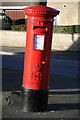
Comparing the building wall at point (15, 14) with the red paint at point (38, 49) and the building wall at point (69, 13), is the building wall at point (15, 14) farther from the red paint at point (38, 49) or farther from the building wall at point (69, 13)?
the red paint at point (38, 49)

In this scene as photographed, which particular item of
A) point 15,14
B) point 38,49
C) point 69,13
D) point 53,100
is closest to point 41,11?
point 38,49

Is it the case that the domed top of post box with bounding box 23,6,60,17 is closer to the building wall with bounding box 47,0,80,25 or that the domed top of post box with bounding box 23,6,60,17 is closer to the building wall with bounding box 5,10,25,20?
the building wall with bounding box 47,0,80,25

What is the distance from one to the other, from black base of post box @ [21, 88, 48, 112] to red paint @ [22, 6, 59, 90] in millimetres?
89

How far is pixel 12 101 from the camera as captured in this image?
8.34 m

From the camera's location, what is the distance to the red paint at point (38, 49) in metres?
7.64

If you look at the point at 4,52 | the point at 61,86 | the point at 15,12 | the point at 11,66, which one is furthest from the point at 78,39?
the point at 15,12

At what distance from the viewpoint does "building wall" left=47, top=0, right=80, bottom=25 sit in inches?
1236

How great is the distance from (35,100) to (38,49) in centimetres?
90

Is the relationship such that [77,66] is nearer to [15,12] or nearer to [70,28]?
[70,28]

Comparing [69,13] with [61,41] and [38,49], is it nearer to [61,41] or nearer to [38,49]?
[61,41]

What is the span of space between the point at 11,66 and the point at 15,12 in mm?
31850

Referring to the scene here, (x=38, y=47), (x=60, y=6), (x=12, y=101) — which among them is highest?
(x=60, y=6)

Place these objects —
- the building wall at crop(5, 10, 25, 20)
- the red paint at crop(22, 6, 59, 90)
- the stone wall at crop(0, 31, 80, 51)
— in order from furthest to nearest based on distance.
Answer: the building wall at crop(5, 10, 25, 20), the stone wall at crop(0, 31, 80, 51), the red paint at crop(22, 6, 59, 90)

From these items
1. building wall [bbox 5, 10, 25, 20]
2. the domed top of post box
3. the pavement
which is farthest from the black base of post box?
building wall [bbox 5, 10, 25, 20]
